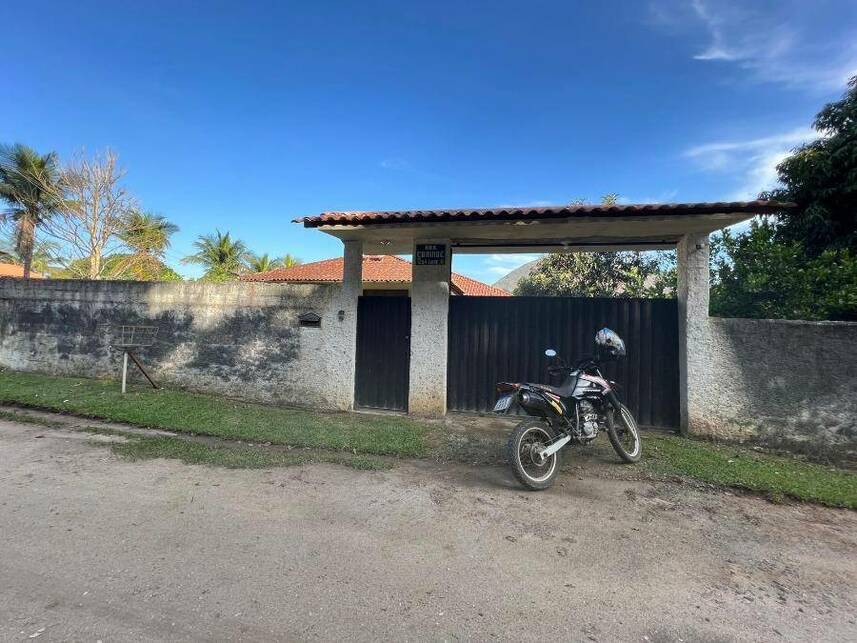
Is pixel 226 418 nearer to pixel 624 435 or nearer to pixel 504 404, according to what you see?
pixel 504 404

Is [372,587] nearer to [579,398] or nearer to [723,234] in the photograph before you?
[579,398]

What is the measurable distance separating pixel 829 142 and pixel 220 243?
29.1 metres

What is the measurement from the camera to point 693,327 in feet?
18.4

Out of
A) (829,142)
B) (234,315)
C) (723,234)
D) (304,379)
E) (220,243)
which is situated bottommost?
(304,379)

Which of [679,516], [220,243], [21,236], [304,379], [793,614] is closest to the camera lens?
[793,614]

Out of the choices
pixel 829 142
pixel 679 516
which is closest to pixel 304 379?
pixel 679 516

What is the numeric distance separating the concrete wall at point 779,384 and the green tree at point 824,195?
2597 mm

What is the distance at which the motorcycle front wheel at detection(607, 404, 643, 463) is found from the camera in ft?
14.8

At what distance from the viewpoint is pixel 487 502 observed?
359 centimetres

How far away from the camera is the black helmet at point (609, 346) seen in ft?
15.2

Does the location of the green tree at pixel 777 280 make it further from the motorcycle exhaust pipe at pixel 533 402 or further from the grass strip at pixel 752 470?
the motorcycle exhaust pipe at pixel 533 402

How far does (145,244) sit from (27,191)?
15.1 feet

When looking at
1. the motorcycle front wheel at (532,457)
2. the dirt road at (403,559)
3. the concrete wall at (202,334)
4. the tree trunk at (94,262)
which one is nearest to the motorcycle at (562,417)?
the motorcycle front wheel at (532,457)

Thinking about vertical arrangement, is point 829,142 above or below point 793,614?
above
